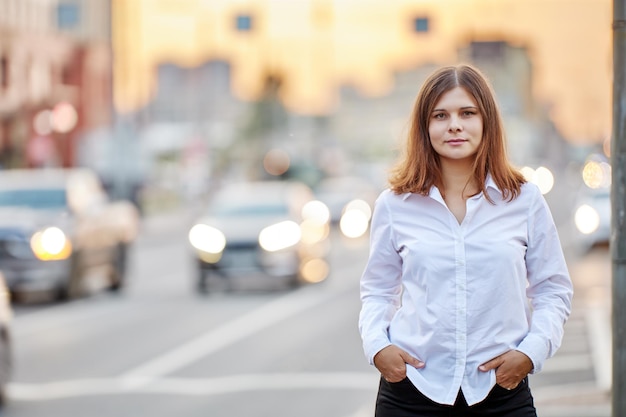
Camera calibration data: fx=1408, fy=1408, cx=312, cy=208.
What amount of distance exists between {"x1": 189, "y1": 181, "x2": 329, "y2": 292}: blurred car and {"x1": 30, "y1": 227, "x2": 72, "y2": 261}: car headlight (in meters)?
2.44

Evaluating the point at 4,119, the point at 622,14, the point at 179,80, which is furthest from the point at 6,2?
the point at 179,80

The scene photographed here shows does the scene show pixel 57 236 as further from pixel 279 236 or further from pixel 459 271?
pixel 459 271

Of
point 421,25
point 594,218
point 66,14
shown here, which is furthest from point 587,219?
point 66,14

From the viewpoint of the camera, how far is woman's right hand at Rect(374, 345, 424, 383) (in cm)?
380

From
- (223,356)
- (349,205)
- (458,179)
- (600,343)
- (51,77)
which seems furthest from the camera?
(51,77)

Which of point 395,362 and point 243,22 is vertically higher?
point 243,22

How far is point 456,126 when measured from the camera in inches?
153

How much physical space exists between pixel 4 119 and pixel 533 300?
59.3m

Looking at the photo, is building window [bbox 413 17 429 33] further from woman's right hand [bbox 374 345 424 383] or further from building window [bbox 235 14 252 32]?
woman's right hand [bbox 374 345 424 383]

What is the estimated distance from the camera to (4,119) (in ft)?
201

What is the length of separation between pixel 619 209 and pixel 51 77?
66.4m

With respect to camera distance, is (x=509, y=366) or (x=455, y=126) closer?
(x=509, y=366)

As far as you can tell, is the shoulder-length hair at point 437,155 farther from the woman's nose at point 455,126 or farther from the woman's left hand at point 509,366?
the woman's left hand at point 509,366

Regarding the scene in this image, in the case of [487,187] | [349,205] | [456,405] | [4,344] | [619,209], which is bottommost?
[349,205]
